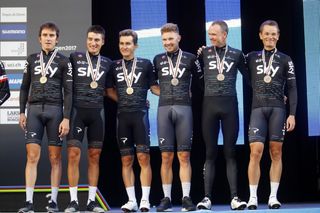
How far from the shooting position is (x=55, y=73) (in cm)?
605

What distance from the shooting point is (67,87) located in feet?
19.7

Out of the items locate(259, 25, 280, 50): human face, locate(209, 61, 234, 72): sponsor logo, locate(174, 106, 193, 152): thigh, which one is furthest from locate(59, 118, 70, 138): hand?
locate(259, 25, 280, 50): human face

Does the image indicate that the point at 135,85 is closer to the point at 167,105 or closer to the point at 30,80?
the point at 167,105

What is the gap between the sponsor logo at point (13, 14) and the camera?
7.07 meters

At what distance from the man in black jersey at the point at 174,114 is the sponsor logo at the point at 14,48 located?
174 centimetres

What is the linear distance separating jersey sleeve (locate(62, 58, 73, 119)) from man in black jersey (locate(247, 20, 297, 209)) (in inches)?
67.6

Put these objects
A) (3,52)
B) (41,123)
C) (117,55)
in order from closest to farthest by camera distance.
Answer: (41,123)
(3,52)
(117,55)

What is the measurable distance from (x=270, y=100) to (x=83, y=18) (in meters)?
2.33

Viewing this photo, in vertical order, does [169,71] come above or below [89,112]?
above

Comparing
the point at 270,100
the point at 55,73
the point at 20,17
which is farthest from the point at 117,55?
the point at 270,100

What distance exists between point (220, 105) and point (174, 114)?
439 mm

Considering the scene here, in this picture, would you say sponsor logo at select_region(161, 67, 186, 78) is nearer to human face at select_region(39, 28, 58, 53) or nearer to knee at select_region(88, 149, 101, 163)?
knee at select_region(88, 149, 101, 163)

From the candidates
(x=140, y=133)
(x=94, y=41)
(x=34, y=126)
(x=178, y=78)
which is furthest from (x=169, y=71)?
(x=34, y=126)

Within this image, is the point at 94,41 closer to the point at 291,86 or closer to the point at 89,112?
the point at 89,112
